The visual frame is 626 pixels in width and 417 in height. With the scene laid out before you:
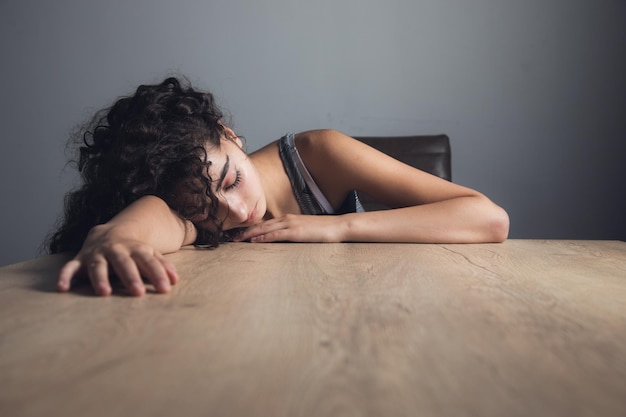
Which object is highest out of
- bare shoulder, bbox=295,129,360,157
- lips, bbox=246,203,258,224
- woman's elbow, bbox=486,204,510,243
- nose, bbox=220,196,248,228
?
bare shoulder, bbox=295,129,360,157

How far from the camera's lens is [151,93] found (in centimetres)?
131

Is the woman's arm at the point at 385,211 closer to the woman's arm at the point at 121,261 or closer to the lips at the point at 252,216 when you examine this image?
the lips at the point at 252,216

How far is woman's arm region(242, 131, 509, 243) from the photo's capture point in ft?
4.06

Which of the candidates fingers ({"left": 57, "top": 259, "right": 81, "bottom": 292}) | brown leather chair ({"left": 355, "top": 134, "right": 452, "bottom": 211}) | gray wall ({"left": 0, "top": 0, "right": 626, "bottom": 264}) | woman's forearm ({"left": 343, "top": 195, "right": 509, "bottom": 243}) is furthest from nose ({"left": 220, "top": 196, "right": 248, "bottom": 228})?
gray wall ({"left": 0, "top": 0, "right": 626, "bottom": 264})

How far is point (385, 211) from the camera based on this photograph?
1320 millimetres

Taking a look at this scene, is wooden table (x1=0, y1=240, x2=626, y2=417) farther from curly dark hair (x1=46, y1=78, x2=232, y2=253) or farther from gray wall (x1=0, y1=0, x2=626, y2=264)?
gray wall (x1=0, y1=0, x2=626, y2=264)

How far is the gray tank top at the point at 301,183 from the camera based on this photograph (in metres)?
1.58

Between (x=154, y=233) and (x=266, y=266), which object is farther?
(x=154, y=233)

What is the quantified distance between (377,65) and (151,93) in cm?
158

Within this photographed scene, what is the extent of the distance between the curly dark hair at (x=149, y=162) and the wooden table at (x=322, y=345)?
391mm

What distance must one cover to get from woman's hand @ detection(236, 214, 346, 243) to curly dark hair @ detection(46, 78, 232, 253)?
80 millimetres

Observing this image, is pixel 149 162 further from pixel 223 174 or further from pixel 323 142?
pixel 323 142

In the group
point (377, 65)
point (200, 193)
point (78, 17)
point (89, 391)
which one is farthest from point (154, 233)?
point (78, 17)

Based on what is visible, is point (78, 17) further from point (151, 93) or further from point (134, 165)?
point (134, 165)
